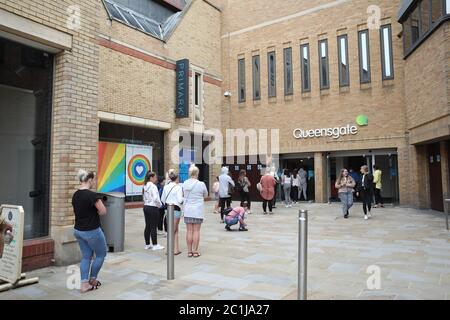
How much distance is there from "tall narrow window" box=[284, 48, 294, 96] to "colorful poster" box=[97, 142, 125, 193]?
29.7ft

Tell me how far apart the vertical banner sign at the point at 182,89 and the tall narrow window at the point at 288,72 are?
5.30m

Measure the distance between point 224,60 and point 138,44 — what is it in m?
6.59

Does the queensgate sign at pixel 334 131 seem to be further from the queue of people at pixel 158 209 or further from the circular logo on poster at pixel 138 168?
the circular logo on poster at pixel 138 168

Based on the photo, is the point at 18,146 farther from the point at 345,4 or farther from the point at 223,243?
the point at 345,4

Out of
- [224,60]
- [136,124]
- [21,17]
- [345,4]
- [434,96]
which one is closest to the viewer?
[21,17]

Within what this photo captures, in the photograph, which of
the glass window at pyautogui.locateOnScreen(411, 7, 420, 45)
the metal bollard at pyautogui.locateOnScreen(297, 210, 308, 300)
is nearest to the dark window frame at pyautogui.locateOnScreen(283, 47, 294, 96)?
the glass window at pyautogui.locateOnScreen(411, 7, 420, 45)

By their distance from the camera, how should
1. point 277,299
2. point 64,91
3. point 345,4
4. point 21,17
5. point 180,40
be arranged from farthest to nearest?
point 180,40, point 345,4, point 64,91, point 21,17, point 277,299

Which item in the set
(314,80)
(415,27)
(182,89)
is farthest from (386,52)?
(182,89)

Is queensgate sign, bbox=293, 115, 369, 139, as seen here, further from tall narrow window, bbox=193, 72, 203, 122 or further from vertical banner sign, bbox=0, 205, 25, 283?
vertical banner sign, bbox=0, 205, 25, 283

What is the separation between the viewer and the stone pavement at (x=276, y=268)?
477 centimetres

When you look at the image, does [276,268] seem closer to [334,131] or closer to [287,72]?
[334,131]

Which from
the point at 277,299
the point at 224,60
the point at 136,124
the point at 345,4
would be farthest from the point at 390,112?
the point at 277,299

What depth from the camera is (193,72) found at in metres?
19.5

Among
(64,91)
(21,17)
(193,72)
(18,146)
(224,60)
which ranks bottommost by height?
(18,146)
